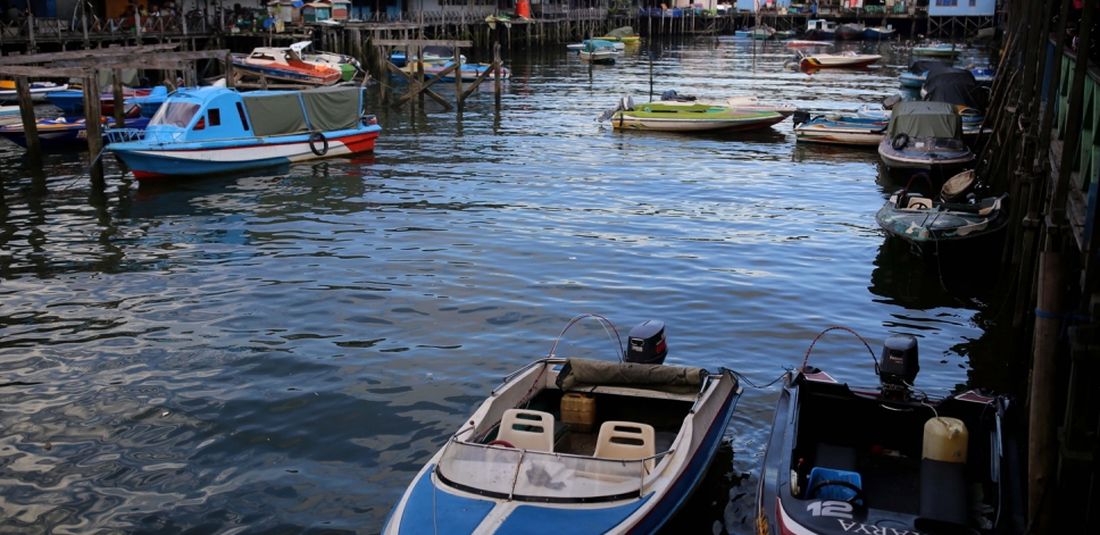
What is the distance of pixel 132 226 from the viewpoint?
70.7ft

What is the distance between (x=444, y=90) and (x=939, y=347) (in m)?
38.5

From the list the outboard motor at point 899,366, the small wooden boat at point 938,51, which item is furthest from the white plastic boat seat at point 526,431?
the small wooden boat at point 938,51

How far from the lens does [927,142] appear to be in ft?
87.7

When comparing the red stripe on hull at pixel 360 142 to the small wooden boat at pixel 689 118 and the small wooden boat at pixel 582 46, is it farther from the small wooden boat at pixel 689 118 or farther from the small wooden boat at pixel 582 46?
the small wooden boat at pixel 582 46

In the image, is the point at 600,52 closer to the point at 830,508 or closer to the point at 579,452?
the point at 579,452

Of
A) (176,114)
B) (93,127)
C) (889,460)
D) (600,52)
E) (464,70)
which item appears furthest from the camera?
(600,52)

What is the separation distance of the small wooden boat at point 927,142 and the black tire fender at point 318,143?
1550 centimetres

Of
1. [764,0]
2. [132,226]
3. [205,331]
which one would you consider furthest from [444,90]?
[764,0]

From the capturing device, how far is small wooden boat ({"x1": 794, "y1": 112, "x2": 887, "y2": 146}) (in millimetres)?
32812

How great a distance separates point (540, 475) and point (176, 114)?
2166 centimetres

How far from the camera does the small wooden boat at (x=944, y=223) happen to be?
56.8 feet

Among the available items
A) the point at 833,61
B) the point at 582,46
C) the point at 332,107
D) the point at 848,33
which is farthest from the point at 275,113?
the point at 848,33

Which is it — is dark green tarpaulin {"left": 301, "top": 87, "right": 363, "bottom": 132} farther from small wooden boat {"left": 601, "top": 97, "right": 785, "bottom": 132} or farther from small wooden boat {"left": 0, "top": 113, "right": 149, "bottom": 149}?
small wooden boat {"left": 601, "top": 97, "right": 785, "bottom": 132}

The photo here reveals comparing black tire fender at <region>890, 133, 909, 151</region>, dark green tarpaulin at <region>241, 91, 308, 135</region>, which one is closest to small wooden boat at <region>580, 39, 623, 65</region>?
dark green tarpaulin at <region>241, 91, 308, 135</region>
